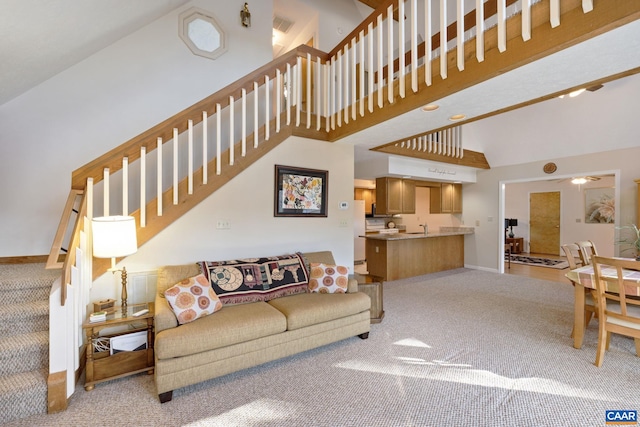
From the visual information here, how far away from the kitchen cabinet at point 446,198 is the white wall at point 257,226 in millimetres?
3506

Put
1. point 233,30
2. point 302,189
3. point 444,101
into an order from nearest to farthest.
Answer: point 444,101 < point 302,189 < point 233,30

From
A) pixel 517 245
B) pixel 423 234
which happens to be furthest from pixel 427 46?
pixel 517 245

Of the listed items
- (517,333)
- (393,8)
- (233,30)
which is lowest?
(517,333)

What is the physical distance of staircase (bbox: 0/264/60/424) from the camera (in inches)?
69.1

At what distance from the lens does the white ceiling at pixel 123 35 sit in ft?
6.15

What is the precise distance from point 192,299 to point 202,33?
12.4 feet

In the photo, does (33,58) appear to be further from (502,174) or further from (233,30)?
(502,174)

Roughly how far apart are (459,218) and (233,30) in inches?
250

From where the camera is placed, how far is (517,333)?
3.04 m

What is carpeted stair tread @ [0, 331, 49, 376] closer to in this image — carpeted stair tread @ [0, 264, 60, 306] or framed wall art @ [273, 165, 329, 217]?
carpeted stair tread @ [0, 264, 60, 306]

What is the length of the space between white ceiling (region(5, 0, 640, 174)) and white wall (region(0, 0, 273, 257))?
5.8 inches

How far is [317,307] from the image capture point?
2.61m

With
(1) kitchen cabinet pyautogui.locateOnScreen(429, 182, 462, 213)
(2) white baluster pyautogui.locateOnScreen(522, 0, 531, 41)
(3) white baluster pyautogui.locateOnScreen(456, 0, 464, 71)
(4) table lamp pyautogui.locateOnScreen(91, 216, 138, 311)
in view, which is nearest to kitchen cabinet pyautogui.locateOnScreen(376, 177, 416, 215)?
(1) kitchen cabinet pyautogui.locateOnScreen(429, 182, 462, 213)

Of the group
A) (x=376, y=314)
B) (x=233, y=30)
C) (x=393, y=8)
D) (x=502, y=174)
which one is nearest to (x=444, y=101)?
(x=393, y=8)
